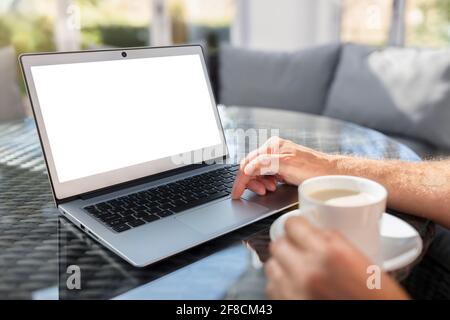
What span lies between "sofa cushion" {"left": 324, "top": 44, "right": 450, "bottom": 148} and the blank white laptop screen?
1.31m

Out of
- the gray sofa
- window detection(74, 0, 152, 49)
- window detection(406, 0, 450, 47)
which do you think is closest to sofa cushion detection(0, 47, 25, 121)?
the gray sofa

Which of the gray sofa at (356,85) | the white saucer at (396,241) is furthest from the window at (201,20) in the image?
the white saucer at (396,241)

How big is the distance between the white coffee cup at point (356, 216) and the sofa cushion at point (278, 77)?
6.33 feet

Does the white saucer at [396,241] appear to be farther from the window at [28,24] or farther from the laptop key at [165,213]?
the window at [28,24]

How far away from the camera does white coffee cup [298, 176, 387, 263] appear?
1.70 feet

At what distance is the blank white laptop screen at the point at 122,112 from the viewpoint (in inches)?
31.2

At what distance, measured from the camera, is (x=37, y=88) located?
782mm

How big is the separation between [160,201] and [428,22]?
112 inches

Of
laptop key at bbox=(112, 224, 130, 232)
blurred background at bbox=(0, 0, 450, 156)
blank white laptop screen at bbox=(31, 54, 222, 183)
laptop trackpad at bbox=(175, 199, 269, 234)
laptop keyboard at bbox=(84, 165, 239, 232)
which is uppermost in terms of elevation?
blurred background at bbox=(0, 0, 450, 156)

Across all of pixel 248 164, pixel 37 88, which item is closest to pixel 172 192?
pixel 248 164

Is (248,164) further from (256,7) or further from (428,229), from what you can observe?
(256,7)

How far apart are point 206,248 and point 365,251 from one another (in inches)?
8.4
